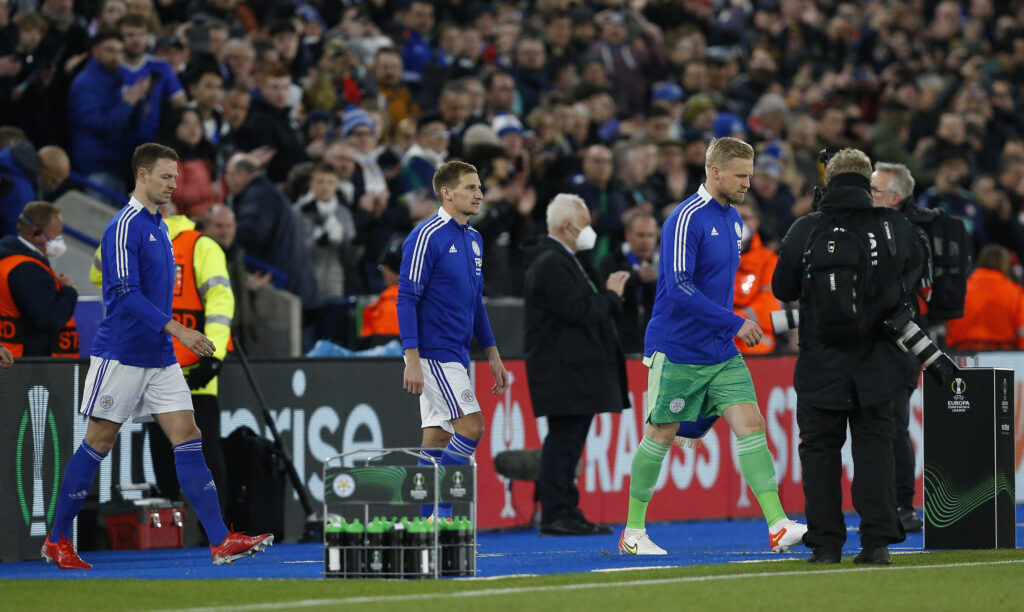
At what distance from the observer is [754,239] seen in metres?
15.6

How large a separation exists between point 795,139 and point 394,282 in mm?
9454

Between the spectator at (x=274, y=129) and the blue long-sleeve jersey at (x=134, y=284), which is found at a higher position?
the spectator at (x=274, y=129)

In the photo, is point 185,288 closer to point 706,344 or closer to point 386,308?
point 386,308

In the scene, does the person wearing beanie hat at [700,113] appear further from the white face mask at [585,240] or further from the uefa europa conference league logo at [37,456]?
the uefa europa conference league logo at [37,456]

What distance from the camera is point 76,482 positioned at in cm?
1000

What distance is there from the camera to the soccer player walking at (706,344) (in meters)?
9.84

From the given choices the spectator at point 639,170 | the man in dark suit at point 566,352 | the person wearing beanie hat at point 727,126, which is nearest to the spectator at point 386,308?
the man in dark suit at point 566,352

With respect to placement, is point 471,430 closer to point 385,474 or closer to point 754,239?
point 385,474

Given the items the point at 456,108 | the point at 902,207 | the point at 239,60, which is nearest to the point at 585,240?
the point at 902,207

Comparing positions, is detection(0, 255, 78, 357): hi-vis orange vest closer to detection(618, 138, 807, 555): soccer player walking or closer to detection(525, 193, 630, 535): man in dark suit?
detection(525, 193, 630, 535): man in dark suit

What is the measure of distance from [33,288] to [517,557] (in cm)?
385

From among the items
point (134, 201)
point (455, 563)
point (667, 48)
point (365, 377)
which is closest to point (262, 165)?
point (365, 377)

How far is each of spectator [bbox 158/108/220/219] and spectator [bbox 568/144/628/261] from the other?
379 cm

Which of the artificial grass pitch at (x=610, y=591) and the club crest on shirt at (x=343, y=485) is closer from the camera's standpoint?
the artificial grass pitch at (x=610, y=591)
